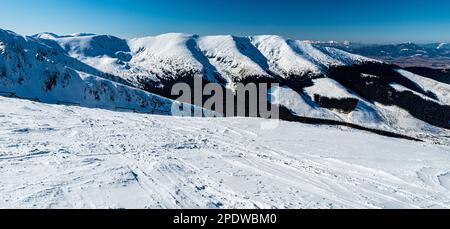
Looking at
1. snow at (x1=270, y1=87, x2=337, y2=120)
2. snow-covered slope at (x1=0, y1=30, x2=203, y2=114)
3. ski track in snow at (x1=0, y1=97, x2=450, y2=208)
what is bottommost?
snow at (x1=270, y1=87, x2=337, y2=120)

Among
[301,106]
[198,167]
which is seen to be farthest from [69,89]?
[301,106]

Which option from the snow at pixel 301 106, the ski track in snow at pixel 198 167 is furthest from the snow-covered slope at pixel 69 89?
the snow at pixel 301 106

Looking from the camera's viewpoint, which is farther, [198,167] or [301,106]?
[301,106]

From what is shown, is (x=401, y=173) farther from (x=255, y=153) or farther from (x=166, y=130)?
(x=166, y=130)

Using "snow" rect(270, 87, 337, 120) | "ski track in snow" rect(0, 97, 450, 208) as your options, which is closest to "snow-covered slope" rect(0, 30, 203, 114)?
"ski track in snow" rect(0, 97, 450, 208)

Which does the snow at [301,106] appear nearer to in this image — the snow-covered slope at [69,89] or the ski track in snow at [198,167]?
the snow-covered slope at [69,89]

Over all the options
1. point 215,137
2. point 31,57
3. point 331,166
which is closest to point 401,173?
point 331,166

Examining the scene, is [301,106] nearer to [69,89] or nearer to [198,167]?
[69,89]

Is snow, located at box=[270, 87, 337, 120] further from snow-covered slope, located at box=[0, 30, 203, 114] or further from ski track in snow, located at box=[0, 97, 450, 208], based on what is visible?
ski track in snow, located at box=[0, 97, 450, 208]

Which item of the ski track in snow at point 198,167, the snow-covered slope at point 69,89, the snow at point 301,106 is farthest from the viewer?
the snow at point 301,106
